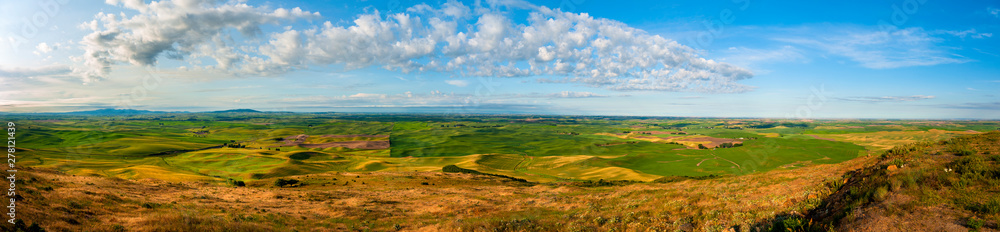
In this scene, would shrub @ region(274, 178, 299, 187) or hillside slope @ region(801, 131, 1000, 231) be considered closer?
hillside slope @ region(801, 131, 1000, 231)

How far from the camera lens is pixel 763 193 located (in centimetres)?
1972

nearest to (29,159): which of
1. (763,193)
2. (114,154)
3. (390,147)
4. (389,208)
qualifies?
(114,154)

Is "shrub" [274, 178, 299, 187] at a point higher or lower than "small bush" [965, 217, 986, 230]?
lower

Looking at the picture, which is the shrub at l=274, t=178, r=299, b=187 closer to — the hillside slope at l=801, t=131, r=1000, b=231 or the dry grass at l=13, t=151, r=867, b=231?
the dry grass at l=13, t=151, r=867, b=231

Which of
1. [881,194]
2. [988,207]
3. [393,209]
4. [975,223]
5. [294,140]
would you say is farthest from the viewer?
[294,140]

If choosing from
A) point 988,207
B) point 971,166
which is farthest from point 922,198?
point 971,166

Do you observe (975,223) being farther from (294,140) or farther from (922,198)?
(294,140)

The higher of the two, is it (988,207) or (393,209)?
(988,207)

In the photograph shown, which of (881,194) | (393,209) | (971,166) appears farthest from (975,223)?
(393,209)

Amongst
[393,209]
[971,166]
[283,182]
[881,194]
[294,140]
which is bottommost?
[294,140]

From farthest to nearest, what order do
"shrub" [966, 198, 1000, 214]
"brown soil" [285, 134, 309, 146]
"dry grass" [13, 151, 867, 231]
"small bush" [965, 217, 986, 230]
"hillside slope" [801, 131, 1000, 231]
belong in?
1. "brown soil" [285, 134, 309, 146]
2. "dry grass" [13, 151, 867, 231]
3. "hillside slope" [801, 131, 1000, 231]
4. "shrub" [966, 198, 1000, 214]
5. "small bush" [965, 217, 986, 230]

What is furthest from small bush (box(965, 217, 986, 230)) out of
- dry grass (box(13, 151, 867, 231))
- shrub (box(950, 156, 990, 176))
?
dry grass (box(13, 151, 867, 231))

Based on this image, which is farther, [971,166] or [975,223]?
[971,166]

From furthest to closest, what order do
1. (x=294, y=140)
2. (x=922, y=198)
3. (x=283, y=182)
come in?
(x=294, y=140) < (x=283, y=182) < (x=922, y=198)
